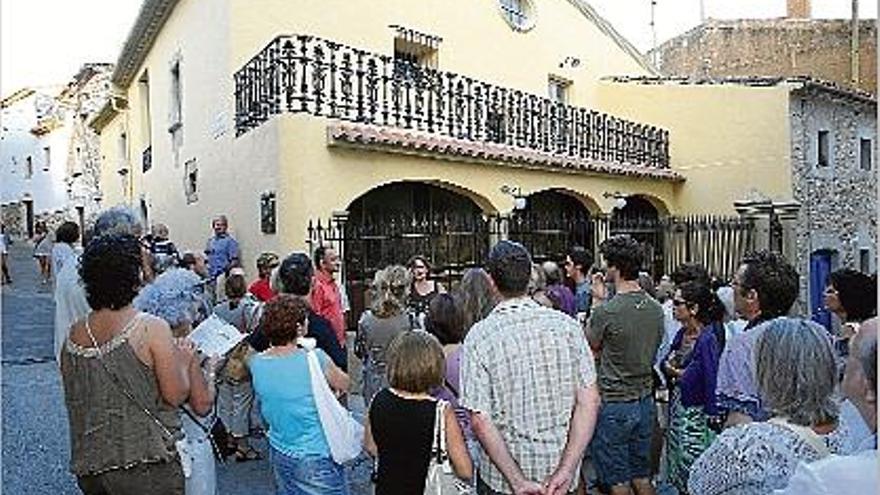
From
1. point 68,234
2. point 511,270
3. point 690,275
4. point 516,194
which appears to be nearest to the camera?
point 511,270

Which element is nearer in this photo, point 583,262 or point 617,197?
point 583,262

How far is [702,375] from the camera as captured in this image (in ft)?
15.4

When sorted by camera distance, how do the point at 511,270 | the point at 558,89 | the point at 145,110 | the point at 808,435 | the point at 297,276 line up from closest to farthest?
the point at 808,435 → the point at 511,270 → the point at 297,276 → the point at 558,89 → the point at 145,110

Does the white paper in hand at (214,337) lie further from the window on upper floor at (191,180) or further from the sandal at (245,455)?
the window on upper floor at (191,180)

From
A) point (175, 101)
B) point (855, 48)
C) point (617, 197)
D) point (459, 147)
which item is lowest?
point (617, 197)

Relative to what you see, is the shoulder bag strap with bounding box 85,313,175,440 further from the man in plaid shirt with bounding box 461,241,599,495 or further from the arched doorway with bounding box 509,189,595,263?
the arched doorway with bounding box 509,189,595,263

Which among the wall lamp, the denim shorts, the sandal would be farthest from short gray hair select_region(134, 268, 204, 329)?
the wall lamp

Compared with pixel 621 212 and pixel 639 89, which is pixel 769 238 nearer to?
pixel 621 212

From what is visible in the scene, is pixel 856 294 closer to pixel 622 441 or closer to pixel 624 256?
pixel 624 256

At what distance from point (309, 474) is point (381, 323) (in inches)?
77.6

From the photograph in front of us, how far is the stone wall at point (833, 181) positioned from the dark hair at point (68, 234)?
13652 mm

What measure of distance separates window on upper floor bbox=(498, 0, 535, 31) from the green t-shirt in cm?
1276

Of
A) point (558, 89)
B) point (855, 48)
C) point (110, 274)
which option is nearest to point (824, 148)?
point (558, 89)

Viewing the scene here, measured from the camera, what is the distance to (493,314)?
3.60 meters
